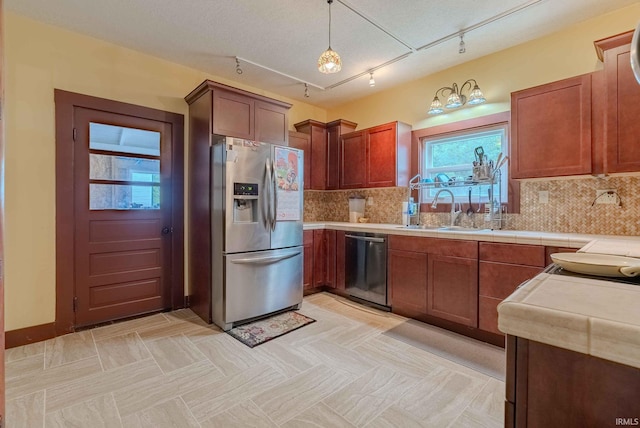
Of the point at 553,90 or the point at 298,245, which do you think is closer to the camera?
the point at 553,90

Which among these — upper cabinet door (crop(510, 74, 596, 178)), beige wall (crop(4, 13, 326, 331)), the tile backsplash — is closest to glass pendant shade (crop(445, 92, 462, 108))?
upper cabinet door (crop(510, 74, 596, 178))

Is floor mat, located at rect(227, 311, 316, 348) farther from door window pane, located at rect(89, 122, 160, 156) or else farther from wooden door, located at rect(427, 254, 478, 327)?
door window pane, located at rect(89, 122, 160, 156)

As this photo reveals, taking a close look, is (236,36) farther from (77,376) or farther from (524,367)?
(524,367)

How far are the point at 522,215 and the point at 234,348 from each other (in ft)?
9.46

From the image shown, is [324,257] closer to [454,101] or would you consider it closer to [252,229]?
[252,229]

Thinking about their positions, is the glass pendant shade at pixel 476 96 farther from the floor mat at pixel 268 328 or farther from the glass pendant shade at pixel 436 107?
the floor mat at pixel 268 328

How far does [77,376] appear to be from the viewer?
205 centimetres

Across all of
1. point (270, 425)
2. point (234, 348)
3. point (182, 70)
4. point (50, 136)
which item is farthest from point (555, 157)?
point (50, 136)

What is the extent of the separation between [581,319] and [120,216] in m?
3.48

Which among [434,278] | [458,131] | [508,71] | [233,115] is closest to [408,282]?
[434,278]

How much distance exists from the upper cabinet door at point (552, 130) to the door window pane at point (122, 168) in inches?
137

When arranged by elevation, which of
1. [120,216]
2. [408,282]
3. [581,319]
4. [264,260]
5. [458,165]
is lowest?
[408,282]

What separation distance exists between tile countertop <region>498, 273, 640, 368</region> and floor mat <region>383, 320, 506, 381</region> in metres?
1.77

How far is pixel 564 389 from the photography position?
0.54m
